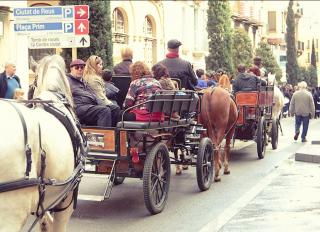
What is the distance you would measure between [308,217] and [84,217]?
281 centimetres

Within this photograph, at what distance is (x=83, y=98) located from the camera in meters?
7.84

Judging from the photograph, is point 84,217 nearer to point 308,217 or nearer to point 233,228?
point 233,228

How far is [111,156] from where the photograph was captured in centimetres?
779

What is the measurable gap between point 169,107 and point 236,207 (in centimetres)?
164

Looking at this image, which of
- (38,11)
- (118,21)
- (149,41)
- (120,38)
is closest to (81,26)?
(38,11)

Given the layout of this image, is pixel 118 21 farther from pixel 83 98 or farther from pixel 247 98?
pixel 83 98

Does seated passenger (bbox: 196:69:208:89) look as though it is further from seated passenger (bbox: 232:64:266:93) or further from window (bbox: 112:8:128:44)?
window (bbox: 112:8:128:44)

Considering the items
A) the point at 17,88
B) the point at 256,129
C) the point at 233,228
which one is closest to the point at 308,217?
the point at 233,228

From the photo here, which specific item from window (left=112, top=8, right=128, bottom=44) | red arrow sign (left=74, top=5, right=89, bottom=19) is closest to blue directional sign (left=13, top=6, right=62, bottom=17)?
red arrow sign (left=74, top=5, right=89, bottom=19)

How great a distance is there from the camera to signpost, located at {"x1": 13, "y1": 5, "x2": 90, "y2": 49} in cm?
1369

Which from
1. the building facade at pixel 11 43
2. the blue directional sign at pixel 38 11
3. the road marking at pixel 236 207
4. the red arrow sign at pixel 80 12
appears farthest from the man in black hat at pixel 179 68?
the building facade at pixel 11 43

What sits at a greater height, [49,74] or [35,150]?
[49,74]

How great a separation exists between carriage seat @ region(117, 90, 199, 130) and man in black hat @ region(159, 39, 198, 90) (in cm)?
97

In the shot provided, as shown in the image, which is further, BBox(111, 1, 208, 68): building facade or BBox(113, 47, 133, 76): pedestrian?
BBox(111, 1, 208, 68): building facade
